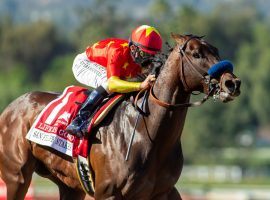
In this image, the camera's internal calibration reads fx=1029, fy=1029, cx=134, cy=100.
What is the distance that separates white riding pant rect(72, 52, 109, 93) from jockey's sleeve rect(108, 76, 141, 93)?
1.05ft

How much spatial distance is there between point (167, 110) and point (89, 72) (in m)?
1.06

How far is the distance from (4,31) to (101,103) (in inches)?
2876

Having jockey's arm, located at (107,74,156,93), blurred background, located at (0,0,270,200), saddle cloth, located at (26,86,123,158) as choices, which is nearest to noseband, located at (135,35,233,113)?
jockey's arm, located at (107,74,156,93)

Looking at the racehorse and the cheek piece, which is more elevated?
the cheek piece

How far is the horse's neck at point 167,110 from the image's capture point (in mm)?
7793

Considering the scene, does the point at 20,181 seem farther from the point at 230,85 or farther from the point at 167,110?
the point at 230,85

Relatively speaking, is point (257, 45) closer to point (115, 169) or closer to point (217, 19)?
point (217, 19)

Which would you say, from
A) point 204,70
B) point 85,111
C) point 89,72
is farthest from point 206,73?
point 89,72

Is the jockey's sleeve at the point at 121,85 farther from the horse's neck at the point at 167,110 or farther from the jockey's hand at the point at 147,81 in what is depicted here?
the horse's neck at the point at 167,110

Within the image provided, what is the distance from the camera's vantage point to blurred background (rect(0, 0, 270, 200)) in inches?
1933

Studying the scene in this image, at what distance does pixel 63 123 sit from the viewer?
8547 millimetres

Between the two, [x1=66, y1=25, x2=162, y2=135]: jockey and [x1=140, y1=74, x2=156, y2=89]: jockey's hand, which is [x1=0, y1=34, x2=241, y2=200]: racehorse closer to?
[x1=140, y1=74, x2=156, y2=89]: jockey's hand

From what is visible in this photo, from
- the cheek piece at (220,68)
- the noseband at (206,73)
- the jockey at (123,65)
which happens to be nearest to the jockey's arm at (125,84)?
the jockey at (123,65)

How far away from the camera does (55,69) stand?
69062 mm
